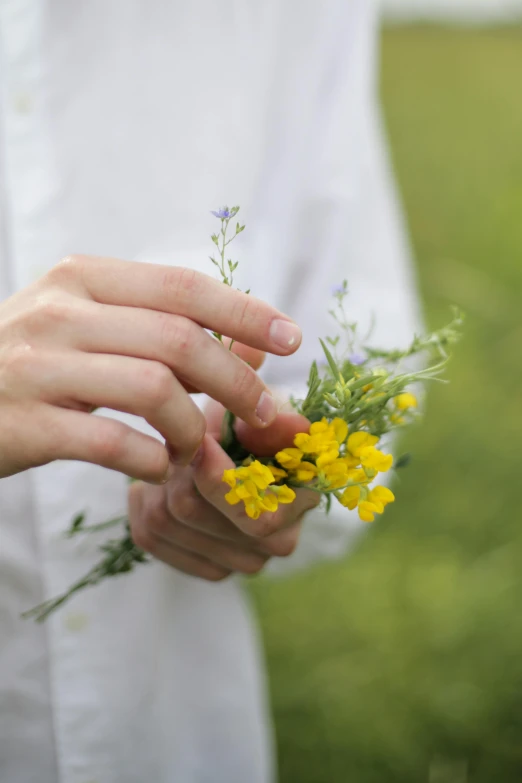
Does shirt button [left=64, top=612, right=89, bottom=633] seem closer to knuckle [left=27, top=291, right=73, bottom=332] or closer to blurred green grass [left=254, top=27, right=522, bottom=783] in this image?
knuckle [left=27, top=291, right=73, bottom=332]

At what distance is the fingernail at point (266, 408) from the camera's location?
1.94 ft

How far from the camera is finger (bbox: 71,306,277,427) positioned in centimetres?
54

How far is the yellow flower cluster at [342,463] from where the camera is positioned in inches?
23.2

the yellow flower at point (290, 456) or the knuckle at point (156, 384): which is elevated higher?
the knuckle at point (156, 384)

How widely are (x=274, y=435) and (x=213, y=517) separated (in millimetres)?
106

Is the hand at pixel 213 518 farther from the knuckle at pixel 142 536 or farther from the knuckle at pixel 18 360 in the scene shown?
the knuckle at pixel 18 360

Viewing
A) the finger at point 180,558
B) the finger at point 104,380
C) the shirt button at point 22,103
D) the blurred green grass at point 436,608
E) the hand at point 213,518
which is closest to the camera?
the finger at point 104,380

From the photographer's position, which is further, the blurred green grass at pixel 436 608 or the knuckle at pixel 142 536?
the blurred green grass at pixel 436 608

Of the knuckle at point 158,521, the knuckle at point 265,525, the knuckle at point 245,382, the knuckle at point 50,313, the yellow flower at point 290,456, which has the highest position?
the knuckle at point 50,313

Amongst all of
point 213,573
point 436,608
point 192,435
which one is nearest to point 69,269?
point 192,435

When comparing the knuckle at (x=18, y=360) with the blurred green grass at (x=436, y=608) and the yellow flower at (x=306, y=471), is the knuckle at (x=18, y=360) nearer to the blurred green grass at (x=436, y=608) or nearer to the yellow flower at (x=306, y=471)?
the yellow flower at (x=306, y=471)

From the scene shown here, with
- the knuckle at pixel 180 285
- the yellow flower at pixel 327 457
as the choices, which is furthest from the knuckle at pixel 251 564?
the knuckle at pixel 180 285

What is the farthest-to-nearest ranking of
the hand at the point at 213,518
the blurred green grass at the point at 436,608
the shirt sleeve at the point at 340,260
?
1. the blurred green grass at the point at 436,608
2. the shirt sleeve at the point at 340,260
3. the hand at the point at 213,518

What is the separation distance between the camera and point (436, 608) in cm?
204
